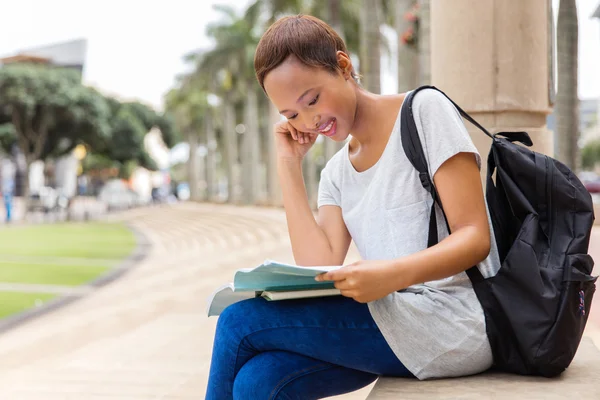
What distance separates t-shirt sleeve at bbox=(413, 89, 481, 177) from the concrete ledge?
55cm

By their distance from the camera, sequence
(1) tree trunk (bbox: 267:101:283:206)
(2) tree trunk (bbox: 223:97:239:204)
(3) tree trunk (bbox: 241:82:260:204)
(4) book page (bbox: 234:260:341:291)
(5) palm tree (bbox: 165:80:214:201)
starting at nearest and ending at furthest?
(4) book page (bbox: 234:260:341:291)
(1) tree trunk (bbox: 267:101:283:206)
(3) tree trunk (bbox: 241:82:260:204)
(2) tree trunk (bbox: 223:97:239:204)
(5) palm tree (bbox: 165:80:214:201)

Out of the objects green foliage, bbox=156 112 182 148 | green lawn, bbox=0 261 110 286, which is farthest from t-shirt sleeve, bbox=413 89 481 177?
green foliage, bbox=156 112 182 148

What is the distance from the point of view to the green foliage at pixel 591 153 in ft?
181

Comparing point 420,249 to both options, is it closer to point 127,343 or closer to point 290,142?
point 290,142

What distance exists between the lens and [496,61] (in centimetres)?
331

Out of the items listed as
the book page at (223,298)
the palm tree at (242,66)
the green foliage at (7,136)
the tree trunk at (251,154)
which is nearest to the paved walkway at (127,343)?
the book page at (223,298)

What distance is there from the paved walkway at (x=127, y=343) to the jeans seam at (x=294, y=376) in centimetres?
173

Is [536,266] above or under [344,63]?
under

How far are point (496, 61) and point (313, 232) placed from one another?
1612 millimetres

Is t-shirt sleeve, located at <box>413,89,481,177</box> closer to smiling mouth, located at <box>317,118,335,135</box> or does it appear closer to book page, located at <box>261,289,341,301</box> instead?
smiling mouth, located at <box>317,118,335,135</box>

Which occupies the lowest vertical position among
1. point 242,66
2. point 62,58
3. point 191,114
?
point 191,114

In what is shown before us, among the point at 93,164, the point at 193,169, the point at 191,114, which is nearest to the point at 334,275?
the point at 191,114

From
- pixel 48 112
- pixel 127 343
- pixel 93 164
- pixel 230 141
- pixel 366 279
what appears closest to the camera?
pixel 366 279

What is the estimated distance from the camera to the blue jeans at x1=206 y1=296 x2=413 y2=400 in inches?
70.2
